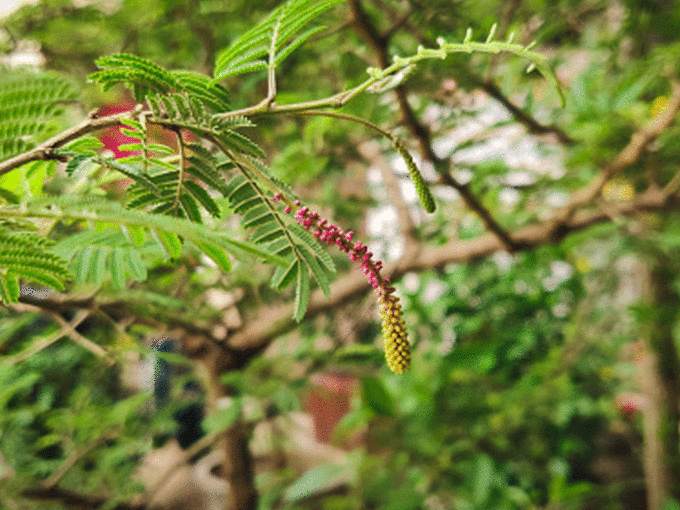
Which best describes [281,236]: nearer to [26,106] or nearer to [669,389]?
[26,106]

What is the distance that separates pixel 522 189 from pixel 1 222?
3.51ft

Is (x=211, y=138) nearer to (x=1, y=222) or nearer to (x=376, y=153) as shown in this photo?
(x=1, y=222)

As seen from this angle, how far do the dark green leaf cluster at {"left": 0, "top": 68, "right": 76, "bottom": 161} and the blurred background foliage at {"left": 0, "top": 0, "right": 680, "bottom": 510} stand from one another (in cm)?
27

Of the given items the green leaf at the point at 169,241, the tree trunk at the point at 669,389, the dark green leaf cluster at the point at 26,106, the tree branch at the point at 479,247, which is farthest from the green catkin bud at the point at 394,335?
the tree trunk at the point at 669,389

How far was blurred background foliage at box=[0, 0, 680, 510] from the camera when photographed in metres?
0.87

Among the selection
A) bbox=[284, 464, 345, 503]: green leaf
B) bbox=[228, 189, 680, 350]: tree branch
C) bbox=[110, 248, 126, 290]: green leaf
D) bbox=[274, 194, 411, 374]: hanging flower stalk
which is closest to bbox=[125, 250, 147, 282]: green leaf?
bbox=[110, 248, 126, 290]: green leaf

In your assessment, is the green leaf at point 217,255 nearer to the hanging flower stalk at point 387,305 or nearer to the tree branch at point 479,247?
the hanging flower stalk at point 387,305

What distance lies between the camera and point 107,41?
3.82 ft

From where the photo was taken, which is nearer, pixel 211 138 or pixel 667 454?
pixel 211 138

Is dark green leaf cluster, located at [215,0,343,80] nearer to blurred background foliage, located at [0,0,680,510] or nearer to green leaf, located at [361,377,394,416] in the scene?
blurred background foliage, located at [0,0,680,510]

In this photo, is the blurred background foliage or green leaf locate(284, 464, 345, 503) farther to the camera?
green leaf locate(284, 464, 345, 503)

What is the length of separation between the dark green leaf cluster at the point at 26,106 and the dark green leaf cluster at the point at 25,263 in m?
0.07

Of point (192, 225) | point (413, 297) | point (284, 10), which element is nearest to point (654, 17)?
point (413, 297)

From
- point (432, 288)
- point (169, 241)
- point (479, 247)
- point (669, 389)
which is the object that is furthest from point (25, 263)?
point (669, 389)
